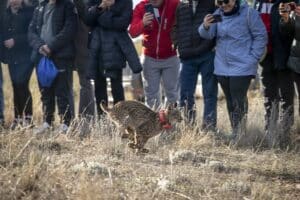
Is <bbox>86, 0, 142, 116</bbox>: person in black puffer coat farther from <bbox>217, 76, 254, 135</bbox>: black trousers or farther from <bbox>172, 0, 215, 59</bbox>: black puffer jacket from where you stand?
<bbox>217, 76, 254, 135</bbox>: black trousers

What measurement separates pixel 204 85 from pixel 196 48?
0.50m

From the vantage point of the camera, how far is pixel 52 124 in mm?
7574

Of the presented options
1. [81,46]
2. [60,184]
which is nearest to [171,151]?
[60,184]

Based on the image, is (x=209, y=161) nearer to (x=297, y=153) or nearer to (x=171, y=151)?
(x=171, y=151)

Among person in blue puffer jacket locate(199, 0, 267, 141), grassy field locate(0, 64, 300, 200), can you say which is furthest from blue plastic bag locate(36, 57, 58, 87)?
person in blue puffer jacket locate(199, 0, 267, 141)

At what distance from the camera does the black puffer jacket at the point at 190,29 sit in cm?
736

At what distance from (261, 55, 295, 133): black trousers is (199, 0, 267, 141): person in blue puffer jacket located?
1.19 ft

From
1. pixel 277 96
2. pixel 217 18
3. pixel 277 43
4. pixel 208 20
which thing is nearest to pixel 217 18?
pixel 217 18

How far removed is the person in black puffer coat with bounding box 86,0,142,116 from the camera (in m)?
7.28

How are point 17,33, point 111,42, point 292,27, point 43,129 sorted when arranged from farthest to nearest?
point 17,33, point 111,42, point 43,129, point 292,27

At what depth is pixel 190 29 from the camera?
740 cm

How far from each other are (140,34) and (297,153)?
2581 millimetres

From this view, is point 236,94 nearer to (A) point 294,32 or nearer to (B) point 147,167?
(A) point 294,32

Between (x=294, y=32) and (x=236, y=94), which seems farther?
(x=236, y=94)
